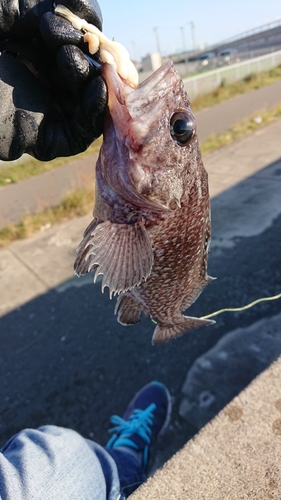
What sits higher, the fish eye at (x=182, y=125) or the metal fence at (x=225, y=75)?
the fish eye at (x=182, y=125)

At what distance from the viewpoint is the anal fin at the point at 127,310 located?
85.2 inches

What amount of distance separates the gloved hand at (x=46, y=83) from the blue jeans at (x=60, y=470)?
1.64 metres

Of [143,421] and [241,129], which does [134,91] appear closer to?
[143,421]

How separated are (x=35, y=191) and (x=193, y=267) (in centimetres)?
794

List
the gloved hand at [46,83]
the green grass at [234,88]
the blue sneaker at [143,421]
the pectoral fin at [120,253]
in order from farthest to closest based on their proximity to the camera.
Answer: the green grass at [234,88] < the blue sneaker at [143,421] < the pectoral fin at [120,253] < the gloved hand at [46,83]

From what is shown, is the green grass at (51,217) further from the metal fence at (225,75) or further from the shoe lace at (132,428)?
the metal fence at (225,75)

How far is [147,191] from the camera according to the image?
1657mm

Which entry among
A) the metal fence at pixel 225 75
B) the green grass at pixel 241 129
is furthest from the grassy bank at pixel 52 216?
the metal fence at pixel 225 75

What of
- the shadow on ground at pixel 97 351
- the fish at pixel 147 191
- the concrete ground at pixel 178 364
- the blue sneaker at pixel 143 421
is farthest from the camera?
the shadow on ground at pixel 97 351

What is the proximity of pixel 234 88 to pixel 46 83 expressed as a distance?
72.8 ft

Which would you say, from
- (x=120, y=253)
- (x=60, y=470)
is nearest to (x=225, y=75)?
(x=120, y=253)

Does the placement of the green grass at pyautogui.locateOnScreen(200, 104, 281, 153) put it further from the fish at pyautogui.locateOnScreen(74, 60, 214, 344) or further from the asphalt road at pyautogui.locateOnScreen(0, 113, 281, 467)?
the fish at pyautogui.locateOnScreen(74, 60, 214, 344)

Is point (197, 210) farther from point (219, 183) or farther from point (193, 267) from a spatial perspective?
point (219, 183)

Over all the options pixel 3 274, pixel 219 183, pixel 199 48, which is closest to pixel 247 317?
pixel 3 274
